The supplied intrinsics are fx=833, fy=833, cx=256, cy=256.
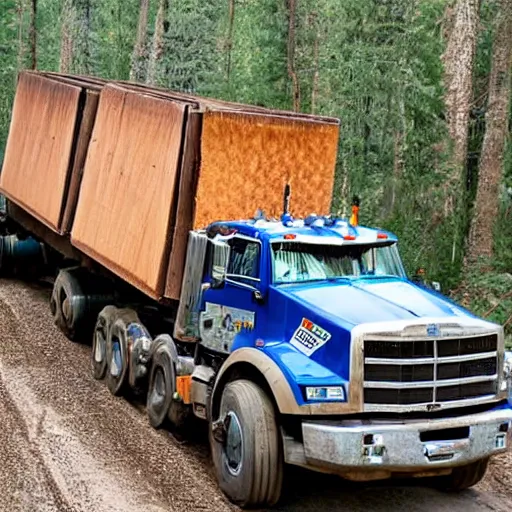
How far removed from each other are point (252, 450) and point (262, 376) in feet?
2.41

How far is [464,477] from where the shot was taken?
8.65 metres

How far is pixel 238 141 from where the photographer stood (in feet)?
33.8

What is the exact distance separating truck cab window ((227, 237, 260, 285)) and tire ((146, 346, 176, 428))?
1.61m

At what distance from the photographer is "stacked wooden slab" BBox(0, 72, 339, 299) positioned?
10.1 m

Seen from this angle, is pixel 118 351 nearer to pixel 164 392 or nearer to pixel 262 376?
pixel 164 392

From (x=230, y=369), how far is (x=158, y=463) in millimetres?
1424

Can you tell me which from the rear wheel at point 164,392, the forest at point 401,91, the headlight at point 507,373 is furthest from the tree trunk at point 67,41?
the headlight at point 507,373

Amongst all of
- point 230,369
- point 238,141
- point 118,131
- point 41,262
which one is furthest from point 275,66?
point 230,369

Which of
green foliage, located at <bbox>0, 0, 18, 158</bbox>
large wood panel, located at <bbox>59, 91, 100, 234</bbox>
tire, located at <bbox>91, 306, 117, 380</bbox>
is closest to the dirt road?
tire, located at <bbox>91, 306, 117, 380</bbox>

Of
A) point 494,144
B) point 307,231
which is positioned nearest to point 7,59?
point 494,144

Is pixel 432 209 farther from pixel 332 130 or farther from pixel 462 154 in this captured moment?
pixel 332 130

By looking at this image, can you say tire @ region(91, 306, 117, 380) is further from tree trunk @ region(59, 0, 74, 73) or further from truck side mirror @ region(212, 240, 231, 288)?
tree trunk @ region(59, 0, 74, 73)

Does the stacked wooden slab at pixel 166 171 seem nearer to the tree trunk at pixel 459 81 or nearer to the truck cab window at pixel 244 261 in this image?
the truck cab window at pixel 244 261

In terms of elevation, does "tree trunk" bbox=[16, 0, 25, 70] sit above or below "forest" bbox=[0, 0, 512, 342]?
above
